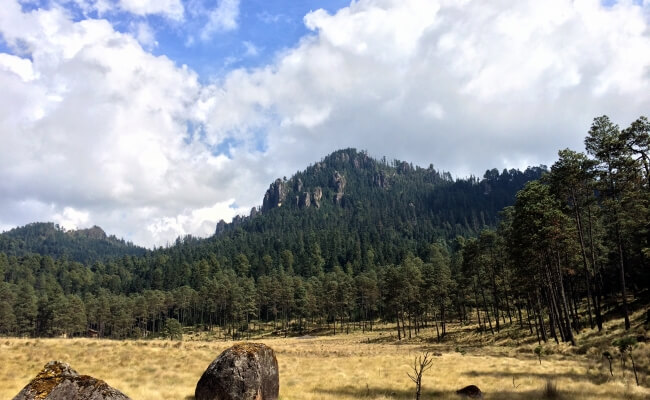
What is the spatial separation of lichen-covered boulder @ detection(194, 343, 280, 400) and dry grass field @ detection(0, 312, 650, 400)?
1.96 metres

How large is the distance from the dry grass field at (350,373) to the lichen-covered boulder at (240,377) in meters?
1.96

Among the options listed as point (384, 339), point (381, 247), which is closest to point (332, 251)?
point (381, 247)

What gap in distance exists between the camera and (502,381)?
19922 millimetres

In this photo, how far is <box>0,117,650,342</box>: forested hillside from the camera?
103 ft

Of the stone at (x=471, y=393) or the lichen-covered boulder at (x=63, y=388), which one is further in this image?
the stone at (x=471, y=393)

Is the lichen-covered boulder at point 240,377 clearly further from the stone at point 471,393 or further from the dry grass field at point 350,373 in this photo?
the stone at point 471,393

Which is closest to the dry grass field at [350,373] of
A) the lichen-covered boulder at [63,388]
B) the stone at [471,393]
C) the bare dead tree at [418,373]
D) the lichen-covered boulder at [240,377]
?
the stone at [471,393]

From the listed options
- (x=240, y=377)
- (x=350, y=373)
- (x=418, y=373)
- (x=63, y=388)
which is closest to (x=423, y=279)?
(x=350, y=373)

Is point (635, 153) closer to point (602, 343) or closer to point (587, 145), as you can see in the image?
point (587, 145)

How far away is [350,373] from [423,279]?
48.2 meters

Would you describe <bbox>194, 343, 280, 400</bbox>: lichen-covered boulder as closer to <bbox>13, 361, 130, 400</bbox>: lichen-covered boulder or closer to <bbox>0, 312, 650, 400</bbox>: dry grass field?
<bbox>0, 312, 650, 400</bbox>: dry grass field

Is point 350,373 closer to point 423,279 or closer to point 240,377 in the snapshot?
point 240,377

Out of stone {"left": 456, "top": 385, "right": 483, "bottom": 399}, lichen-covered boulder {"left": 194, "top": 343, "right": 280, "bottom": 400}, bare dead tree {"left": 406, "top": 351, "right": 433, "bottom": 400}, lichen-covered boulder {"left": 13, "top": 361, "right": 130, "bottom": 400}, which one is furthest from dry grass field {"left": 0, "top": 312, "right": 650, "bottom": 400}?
lichen-covered boulder {"left": 13, "top": 361, "right": 130, "bottom": 400}

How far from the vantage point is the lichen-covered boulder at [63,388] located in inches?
361
